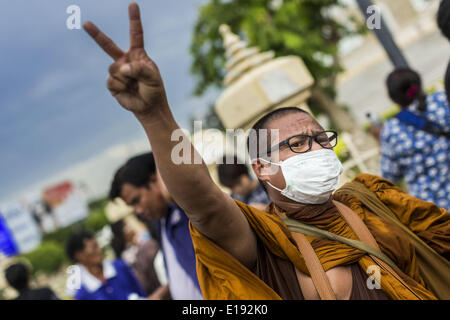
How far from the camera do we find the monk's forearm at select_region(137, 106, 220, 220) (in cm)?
127

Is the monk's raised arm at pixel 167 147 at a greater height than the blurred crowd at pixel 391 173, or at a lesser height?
greater

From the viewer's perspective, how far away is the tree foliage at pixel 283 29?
12602 millimetres

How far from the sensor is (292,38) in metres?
12.2

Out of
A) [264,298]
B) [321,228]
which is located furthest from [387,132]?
[264,298]

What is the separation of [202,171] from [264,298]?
1.72 ft

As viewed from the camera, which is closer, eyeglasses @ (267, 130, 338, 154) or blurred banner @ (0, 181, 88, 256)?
eyeglasses @ (267, 130, 338, 154)

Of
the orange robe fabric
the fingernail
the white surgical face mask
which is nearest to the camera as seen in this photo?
the fingernail

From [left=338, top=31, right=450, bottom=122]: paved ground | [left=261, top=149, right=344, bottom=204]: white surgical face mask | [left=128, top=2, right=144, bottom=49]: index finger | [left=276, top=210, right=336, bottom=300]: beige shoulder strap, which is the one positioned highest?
[left=128, top=2, right=144, bottom=49]: index finger

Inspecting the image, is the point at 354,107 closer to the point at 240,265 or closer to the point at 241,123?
the point at 241,123

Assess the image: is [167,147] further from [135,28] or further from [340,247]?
A: [340,247]

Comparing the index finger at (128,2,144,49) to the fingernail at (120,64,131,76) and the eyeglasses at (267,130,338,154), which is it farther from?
the eyeglasses at (267,130,338,154)

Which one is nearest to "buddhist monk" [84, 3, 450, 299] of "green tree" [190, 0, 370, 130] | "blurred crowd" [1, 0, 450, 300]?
"blurred crowd" [1, 0, 450, 300]

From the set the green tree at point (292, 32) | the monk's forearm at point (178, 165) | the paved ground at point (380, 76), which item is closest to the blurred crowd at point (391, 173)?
the monk's forearm at point (178, 165)

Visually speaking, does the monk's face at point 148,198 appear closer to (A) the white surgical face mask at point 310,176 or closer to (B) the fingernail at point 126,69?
(A) the white surgical face mask at point 310,176
